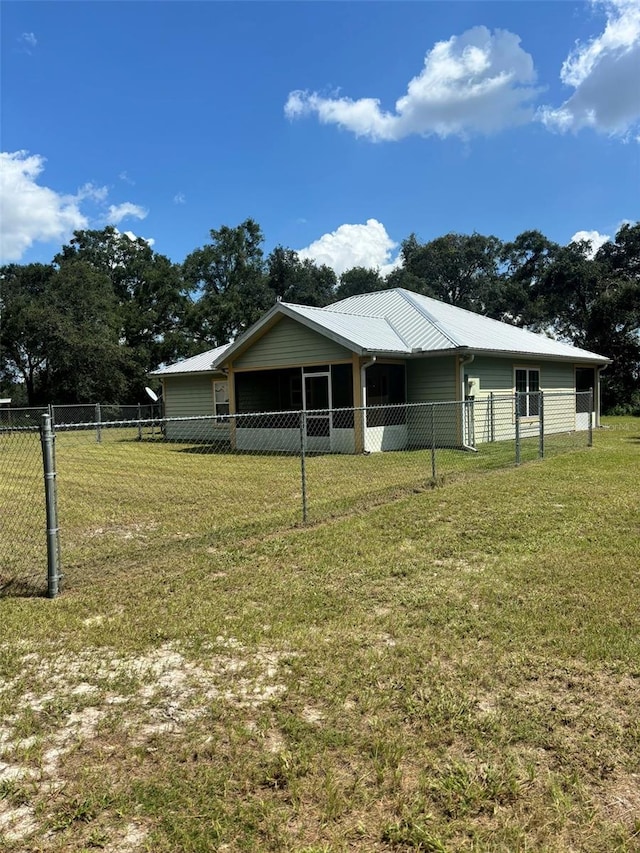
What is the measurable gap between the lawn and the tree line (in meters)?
32.3

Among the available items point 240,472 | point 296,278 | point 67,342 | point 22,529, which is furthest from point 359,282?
point 22,529

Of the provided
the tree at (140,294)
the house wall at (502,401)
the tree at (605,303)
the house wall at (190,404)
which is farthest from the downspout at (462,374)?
the tree at (140,294)

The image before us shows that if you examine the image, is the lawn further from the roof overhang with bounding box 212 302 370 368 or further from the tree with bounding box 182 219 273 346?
the tree with bounding box 182 219 273 346

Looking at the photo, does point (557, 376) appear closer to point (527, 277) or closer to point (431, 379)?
point (431, 379)

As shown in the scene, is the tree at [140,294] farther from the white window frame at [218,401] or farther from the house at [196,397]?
the white window frame at [218,401]

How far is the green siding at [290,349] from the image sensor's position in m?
15.8

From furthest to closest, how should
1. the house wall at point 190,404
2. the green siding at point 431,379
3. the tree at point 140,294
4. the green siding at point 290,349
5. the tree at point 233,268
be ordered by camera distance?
the tree at point 233,268
the tree at point 140,294
the house wall at point 190,404
the green siding at point 290,349
the green siding at point 431,379

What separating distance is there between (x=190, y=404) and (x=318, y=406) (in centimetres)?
818

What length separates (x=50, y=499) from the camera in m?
4.87

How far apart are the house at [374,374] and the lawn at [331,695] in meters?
8.88

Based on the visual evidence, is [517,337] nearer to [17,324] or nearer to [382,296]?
[382,296]

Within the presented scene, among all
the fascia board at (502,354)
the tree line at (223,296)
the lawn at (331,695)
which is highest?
the tree line at (223,296)

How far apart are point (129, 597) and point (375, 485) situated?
574cm

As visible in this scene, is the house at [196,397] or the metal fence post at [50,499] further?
the house at [196,397]
